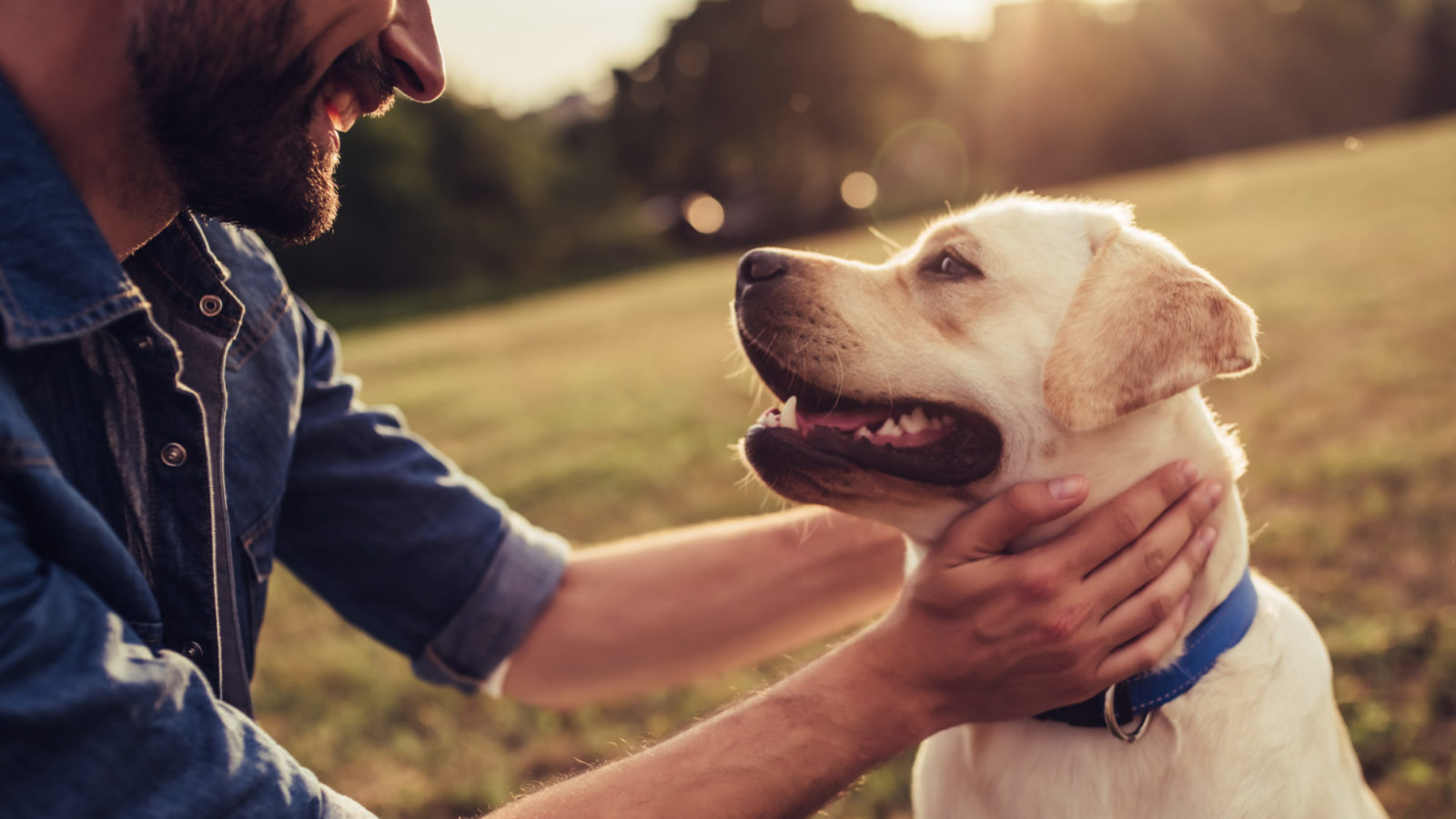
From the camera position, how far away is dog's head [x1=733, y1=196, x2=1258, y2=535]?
7.07 feet

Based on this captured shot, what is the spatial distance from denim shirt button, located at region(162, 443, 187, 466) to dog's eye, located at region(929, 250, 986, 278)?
179cm

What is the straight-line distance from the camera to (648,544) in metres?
2.99

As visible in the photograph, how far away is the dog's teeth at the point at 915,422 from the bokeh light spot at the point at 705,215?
132ft

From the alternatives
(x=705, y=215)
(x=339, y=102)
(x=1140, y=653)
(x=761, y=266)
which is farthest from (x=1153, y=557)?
(x=705, y=215)

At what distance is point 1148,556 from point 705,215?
4127cm

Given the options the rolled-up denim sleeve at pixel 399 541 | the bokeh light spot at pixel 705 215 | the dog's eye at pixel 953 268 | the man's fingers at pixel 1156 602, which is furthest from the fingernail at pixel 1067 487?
the bokeh light spot at pixel 705 215

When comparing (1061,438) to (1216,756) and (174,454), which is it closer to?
(1216,756)

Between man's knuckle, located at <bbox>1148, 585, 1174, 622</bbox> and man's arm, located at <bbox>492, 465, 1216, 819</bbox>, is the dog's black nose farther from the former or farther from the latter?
man's knuckle, located at <bbox>1148, 585, 1174, 622</bbox>

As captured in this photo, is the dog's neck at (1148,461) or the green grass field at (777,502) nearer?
the dog's neck at (1148,461)

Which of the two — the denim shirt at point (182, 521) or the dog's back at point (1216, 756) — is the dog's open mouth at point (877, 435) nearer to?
the dog's back at point (1216, 756)

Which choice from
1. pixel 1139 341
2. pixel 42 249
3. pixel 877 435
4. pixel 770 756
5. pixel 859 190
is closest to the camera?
pixel 42 249

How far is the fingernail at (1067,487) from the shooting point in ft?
7.04

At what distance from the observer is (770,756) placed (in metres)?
1.91

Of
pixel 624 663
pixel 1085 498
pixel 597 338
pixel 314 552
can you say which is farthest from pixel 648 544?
pixel 597 338
